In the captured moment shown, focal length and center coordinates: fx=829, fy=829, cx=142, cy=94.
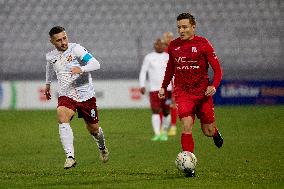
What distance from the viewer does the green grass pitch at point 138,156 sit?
32.8 feet

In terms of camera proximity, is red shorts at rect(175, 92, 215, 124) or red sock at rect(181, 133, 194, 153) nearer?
red sock at rect(181, 133, 194, 153)

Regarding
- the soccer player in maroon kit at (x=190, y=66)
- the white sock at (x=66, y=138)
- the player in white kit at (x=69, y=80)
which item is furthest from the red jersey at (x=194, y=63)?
the white sock at (x=66, y=138)

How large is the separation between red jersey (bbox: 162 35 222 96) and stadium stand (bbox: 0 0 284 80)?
18216 mm

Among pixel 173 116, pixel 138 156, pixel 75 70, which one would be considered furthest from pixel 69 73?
pixel 173 116

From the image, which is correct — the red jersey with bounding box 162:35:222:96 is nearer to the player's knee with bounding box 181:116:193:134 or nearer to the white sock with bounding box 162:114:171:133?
the player's knee with bounding box 181:116:193:134

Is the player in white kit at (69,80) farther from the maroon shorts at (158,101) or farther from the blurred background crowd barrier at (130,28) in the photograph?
the blurred background crowd barrier at (130,28)

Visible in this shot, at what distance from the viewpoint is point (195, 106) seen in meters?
10.9

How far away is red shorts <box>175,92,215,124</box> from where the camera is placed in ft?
35.2

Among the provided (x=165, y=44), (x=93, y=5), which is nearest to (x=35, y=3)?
(x=93, y=5)

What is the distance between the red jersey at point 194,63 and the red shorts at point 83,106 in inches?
57.1

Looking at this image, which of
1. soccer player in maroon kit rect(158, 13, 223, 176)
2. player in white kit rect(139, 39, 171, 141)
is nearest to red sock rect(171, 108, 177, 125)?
player in white kit rect(139, 39, 171, 141)

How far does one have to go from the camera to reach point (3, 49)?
99.5ft

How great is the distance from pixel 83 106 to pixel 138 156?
248cm

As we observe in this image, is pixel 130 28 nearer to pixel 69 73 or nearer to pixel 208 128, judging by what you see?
pixel 69 73
